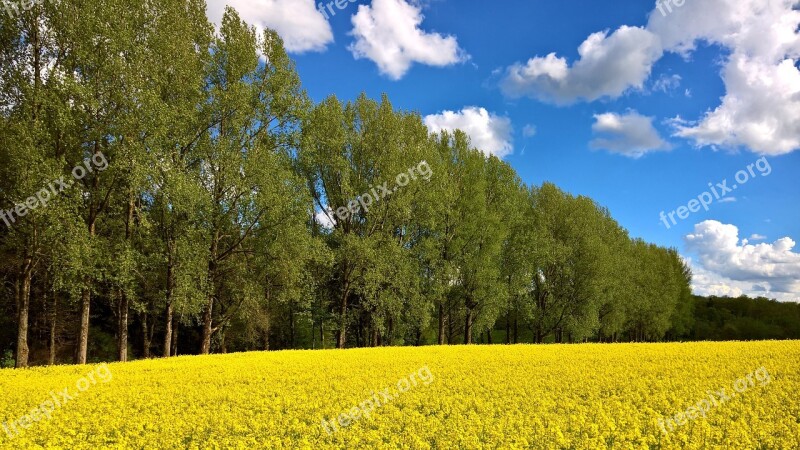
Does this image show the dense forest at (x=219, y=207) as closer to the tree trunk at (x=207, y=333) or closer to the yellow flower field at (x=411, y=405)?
the tree trunk at (x=207, y=333)

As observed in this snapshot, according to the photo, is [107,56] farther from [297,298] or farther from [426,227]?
[426,227]

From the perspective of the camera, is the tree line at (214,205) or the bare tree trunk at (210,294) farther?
the bare tree trunk at (210,294)

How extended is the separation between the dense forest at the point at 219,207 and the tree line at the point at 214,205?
126 millimetres

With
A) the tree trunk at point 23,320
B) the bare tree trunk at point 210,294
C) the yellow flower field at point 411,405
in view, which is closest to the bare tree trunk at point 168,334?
the bare tree trunk at point 210,294

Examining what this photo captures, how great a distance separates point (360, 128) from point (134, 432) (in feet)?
104

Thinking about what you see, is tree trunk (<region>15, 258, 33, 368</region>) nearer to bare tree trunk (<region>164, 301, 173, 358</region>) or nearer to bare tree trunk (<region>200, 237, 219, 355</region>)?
bare tree trunk (<region>164, 301, 173, 358</region>)

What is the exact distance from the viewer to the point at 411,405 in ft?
42.8

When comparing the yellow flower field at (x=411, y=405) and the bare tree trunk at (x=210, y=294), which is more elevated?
the bare tree trunk at (x=210, y=294)

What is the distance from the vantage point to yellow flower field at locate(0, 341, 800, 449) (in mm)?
9953

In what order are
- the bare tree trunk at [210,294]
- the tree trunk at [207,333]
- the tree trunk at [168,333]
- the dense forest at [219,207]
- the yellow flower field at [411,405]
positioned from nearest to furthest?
the yellow flower field at [411,405] → the dense forest at [219,207] → the tree trunk at [168,333] → the bare tree trunk at [210,294] → the tree trunk at [207,333]

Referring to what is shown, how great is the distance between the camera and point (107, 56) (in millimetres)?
23641

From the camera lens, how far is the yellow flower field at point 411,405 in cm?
995

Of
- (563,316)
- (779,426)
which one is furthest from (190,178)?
(563,316)

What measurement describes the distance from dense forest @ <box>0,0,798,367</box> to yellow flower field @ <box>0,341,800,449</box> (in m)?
7.84
